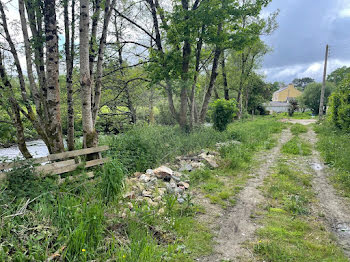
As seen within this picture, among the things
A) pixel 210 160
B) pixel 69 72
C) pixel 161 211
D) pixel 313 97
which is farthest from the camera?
pixel 313 97

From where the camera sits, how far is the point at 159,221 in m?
3.58

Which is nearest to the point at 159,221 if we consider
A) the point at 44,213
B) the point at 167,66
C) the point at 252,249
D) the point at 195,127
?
the point at 252,249

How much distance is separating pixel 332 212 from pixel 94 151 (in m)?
5.05

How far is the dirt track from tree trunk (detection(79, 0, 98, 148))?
3.62 metres

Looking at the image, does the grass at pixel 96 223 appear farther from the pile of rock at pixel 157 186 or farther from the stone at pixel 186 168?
the stone at pixel 186 168

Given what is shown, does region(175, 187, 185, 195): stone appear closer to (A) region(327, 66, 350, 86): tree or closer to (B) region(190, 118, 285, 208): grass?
(B) region(190, 118, 285, 208): grass

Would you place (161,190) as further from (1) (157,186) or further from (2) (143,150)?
(2) (143,150)

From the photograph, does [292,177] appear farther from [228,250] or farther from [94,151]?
[94,151]

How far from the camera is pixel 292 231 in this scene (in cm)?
356

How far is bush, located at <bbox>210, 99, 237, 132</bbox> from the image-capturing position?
39.7 ft

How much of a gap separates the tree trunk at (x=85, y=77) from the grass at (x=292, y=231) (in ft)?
14.0

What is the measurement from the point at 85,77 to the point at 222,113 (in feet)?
27.2

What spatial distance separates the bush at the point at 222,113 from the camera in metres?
12.1

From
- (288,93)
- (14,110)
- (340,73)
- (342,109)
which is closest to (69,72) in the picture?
(14,110)
